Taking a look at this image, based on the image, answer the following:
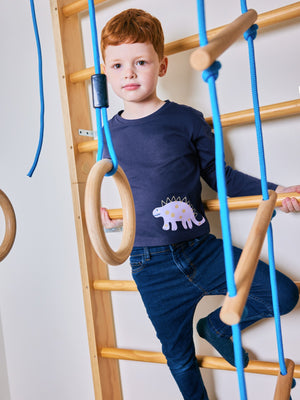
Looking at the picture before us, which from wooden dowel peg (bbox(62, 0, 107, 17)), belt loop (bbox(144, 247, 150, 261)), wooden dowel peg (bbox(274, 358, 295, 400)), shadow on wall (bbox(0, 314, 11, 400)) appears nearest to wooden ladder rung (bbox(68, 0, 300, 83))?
wooden dowel peg (bbox(62, 0, 107, 17))

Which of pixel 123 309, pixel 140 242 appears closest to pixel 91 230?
pixel 140 242

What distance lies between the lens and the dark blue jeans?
1.12 m

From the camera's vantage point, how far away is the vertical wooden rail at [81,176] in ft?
4.54

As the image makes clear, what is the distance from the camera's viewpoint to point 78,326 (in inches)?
62.1

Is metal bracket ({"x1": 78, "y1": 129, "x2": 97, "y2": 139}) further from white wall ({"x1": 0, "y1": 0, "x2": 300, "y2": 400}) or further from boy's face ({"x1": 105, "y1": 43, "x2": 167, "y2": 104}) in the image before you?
boy's face ({"x1": 105, "y1": 43, "x2": 167, "y2": 104})

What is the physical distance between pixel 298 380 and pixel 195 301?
14.6 inches

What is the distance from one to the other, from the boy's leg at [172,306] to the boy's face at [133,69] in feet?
1.32

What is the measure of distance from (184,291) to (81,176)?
0.51 metres

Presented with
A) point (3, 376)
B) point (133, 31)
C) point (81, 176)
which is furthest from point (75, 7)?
point (3, 376)

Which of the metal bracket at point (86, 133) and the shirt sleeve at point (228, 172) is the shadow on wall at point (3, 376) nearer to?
the metal bracket at point (86, 133)

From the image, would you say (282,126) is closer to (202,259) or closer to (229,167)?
(229,167)

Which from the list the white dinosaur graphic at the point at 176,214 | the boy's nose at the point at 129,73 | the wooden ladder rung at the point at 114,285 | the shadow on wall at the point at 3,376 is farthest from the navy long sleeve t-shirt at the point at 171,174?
the shadow on wall at the point at 3,376

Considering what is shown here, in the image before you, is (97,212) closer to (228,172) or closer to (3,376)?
(228,172)

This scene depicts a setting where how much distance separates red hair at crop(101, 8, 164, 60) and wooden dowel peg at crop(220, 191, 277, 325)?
0.57 m
